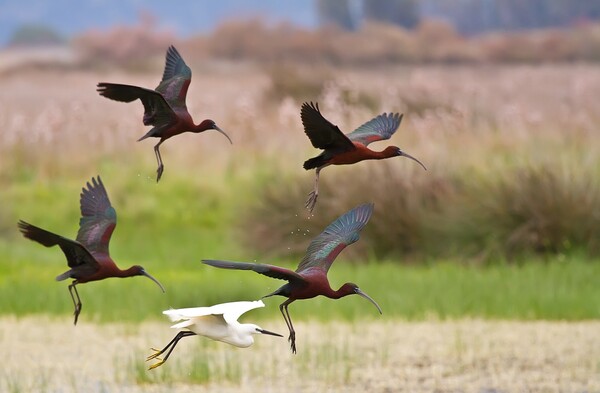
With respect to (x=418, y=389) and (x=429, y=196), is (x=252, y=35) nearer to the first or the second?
(x=429, y=196)

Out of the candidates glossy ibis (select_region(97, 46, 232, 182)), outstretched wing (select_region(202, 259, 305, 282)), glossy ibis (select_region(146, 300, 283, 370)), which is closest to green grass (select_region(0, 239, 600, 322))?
glossy ibis (select_region(146, 300, 283, 370))

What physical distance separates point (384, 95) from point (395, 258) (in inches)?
418

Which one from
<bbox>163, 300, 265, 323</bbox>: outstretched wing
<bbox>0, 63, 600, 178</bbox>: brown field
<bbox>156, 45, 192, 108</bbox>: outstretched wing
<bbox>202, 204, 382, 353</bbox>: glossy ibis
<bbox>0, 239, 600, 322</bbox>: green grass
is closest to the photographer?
<bbox>202, 204, 382, 353</bbox>: glossy ibis

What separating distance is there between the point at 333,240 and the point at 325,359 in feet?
13.9

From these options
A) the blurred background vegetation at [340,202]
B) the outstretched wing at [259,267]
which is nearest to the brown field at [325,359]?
the blurred background vegetation at [340,202]

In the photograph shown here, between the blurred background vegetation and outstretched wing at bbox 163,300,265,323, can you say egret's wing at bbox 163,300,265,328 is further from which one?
the blurred background vegetation

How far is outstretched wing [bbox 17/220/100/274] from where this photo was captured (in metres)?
5.04

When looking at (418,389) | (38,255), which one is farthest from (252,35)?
(418,389)

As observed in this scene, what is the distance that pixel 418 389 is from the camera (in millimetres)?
9102

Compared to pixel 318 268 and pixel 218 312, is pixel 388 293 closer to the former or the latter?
pixel 218 312

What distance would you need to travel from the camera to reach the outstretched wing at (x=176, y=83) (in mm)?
5523

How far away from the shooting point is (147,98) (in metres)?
5.21

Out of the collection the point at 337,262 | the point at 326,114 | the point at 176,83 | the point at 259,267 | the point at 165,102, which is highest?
the point at 326,114

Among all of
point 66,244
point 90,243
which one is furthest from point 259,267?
point 90,243
